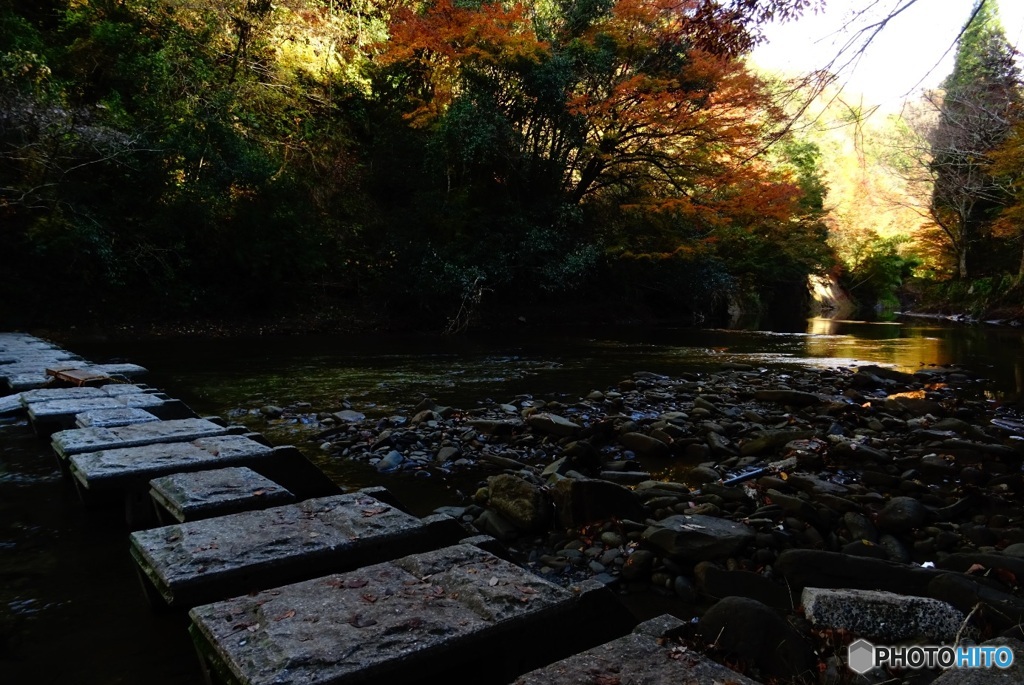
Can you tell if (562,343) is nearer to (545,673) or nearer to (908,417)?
(908,417)

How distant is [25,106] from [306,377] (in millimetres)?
7440

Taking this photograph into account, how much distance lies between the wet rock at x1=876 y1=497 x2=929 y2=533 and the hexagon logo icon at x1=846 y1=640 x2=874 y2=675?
1549 millimetres

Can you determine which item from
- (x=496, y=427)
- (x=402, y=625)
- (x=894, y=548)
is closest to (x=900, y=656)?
(x=894, y=548)

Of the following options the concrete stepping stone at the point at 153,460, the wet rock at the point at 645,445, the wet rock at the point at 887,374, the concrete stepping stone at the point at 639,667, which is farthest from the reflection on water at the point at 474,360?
the concrete stepping stone at the point at 639,667

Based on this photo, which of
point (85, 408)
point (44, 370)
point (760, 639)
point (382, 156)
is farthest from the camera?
point (382, 156)

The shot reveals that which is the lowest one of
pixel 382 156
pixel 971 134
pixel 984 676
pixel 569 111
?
pixel 984 676

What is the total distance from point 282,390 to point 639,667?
725 cm

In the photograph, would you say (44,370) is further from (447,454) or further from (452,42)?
(452,42)

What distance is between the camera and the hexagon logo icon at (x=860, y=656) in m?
2.32

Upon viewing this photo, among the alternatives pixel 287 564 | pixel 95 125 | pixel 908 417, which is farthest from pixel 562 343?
pixel 287 564

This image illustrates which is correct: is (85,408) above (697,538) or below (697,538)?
above

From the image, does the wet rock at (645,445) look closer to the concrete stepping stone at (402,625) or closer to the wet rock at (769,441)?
the wet rock at (769,441)

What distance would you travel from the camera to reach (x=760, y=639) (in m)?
2.27

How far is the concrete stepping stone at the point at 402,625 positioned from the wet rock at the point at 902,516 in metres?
2.65
